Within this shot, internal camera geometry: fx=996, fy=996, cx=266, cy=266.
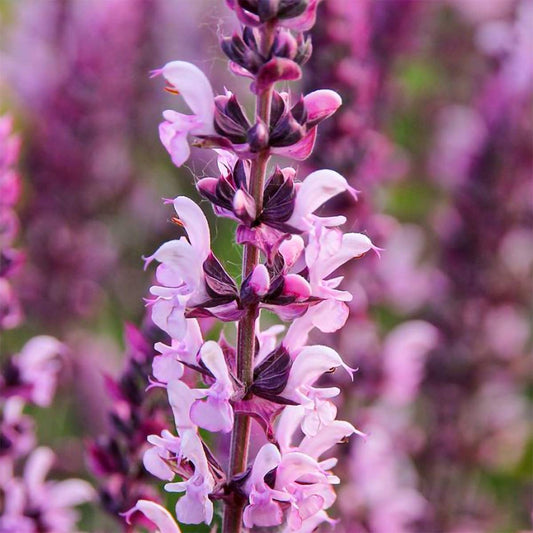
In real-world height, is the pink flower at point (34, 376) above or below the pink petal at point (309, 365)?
below

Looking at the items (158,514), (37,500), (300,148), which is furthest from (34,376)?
(300,148)

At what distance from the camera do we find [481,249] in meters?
2.82

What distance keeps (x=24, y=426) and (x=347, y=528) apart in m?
0.81

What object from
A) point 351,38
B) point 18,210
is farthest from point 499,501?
point 18,210

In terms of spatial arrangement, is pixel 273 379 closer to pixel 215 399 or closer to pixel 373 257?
pixel 215 399

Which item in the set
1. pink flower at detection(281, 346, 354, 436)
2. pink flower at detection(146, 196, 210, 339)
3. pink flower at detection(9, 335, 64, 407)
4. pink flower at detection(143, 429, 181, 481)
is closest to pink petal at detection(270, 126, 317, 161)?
pink flower at detection(146, 196, 210, 339)

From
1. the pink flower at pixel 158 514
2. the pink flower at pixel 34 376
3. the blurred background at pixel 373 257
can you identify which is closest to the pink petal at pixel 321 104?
the pink flower at pixel 158 514

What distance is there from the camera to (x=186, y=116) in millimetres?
1089

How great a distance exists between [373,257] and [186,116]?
128cm

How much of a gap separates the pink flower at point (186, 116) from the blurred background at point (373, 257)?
948 millimetres

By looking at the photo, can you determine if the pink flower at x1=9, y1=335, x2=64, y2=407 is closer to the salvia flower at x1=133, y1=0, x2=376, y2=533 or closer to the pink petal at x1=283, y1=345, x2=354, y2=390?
the salvia flower at x1=133, y1=0, x2=376, y2=533

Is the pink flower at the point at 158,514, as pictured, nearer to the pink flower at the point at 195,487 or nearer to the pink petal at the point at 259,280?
the pink flower at the point at 195,487

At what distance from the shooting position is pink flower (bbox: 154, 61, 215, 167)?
1049 mm

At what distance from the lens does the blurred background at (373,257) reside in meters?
2.19
